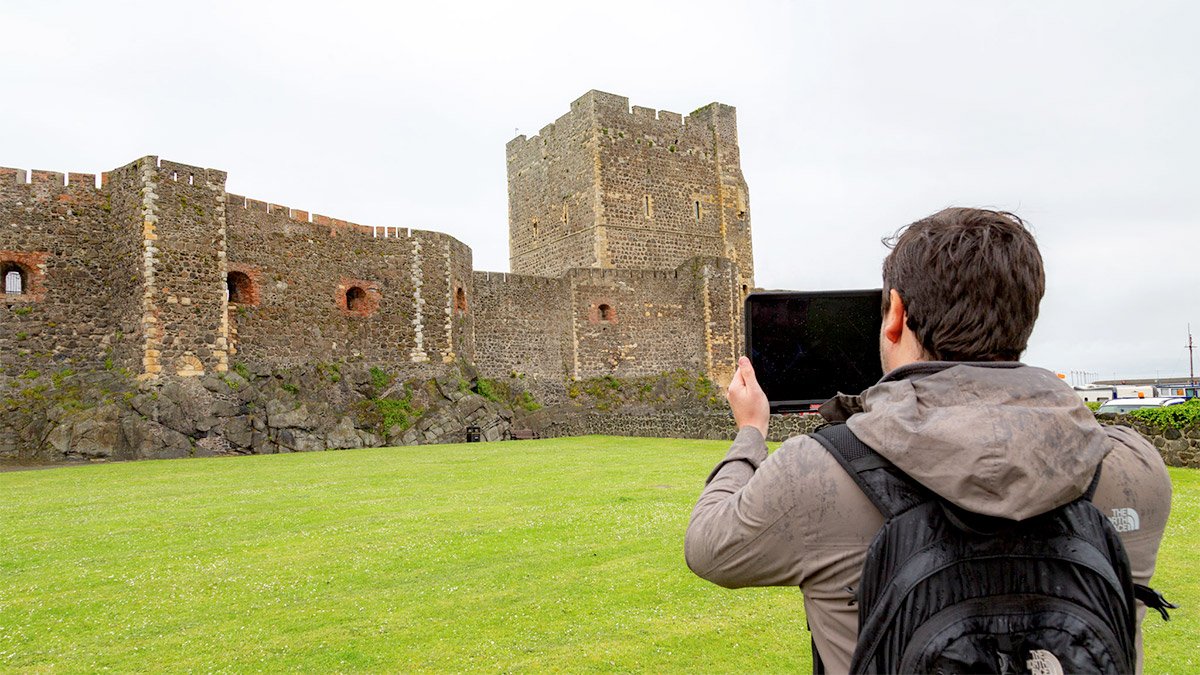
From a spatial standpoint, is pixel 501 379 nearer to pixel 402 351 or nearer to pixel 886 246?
pixel 402 351

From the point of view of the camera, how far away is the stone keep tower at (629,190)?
3309 cm

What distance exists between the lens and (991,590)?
1470 millimetres

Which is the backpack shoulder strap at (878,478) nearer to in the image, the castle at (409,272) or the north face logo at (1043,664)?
the north face logo at (1043,664)

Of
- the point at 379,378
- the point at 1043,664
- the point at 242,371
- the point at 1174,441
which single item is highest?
the point at 242,371

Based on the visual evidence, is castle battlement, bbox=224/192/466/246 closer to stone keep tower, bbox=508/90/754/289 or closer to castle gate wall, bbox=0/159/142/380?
castle gate wall, bbox=0/159/142/380

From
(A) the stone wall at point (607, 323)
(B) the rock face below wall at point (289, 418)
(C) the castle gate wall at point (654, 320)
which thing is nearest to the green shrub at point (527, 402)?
(B) the rock face below wall at point (289, 418)

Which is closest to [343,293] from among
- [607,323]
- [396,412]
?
[396,412]

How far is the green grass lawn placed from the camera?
4.37 meters

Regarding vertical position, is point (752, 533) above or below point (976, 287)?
below

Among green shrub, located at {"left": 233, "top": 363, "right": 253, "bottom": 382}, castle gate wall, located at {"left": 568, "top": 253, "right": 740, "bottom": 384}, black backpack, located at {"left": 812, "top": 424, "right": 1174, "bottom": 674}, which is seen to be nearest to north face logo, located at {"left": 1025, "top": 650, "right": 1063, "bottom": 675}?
black backpack, located at {"left": 812, "top": 424, "right": 1174, "bottom": 674}

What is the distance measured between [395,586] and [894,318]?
4.75 metres

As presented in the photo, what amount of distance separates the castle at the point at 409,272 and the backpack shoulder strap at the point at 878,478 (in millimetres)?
19510

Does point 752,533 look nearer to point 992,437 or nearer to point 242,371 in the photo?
point 992,437

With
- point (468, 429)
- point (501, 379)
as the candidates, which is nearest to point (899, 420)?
point (468, 429)
